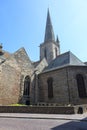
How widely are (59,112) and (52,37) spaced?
3127 cm

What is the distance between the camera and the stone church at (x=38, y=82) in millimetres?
18453

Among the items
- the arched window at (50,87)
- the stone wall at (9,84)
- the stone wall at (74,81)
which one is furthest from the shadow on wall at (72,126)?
the arched window at (50,87)

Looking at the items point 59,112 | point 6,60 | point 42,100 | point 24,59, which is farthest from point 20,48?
point 59,112

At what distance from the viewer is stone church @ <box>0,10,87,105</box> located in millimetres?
18453

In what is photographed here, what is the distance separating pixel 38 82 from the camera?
23.4m

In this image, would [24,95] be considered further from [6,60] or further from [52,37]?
[52,37]

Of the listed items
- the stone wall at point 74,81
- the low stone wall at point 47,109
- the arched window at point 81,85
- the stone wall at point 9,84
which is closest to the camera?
the low stone wall at point 47,109

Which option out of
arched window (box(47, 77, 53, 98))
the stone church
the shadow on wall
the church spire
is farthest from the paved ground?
the church spire

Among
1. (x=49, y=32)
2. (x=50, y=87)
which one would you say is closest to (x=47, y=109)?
(x=50, y=87)

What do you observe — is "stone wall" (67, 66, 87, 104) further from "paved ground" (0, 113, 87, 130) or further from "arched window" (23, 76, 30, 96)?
"paved ground" (0, 113, 87, 130)

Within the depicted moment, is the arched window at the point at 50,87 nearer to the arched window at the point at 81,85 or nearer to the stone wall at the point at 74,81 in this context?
the stone wall at the point at 74,81

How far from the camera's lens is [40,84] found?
2338cm

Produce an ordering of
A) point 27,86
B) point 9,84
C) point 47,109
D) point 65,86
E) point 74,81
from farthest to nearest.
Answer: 1. point 27,86
2. point 65,86
3. point 74,81
4. point 9,84
5. point 47,109

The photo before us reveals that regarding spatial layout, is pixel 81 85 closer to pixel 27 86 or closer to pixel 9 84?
pixel 27 86
